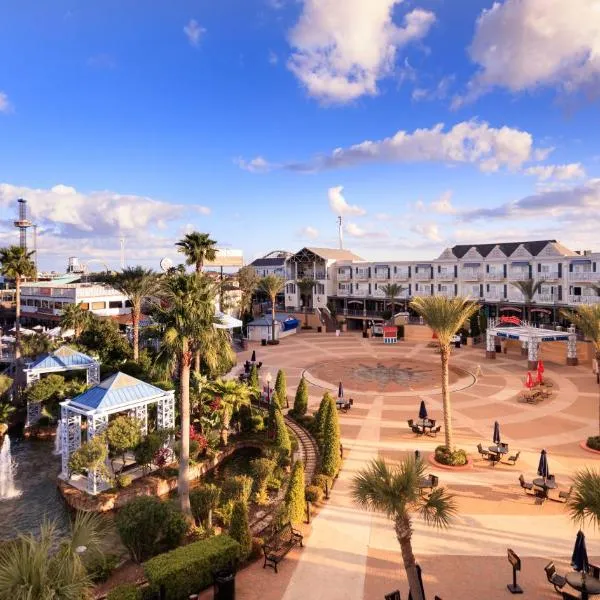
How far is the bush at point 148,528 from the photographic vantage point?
1494 cm

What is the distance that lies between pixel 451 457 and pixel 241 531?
1184 cm

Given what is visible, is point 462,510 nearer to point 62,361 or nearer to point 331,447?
point 331,447

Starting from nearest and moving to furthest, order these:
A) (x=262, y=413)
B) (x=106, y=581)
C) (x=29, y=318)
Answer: (x=106, y=581) → (x=262, y=413) → (x=29, y=318)

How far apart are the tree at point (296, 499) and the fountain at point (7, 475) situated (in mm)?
14607

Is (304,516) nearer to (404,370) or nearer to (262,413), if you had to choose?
(262,413)

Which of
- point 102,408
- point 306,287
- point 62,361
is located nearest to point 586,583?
point 102,408

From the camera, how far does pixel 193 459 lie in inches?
910

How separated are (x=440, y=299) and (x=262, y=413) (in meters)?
14.8

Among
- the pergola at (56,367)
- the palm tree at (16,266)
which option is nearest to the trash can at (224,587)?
the pergola at (56,367)

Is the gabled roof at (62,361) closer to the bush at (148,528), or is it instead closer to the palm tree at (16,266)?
the palm tree at (16,266)

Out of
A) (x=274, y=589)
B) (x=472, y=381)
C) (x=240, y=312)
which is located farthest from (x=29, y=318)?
(x=274, y=589)

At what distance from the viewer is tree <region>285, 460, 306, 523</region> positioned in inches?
624

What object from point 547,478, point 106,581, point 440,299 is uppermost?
point 440,299

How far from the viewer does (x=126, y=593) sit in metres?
12.0
